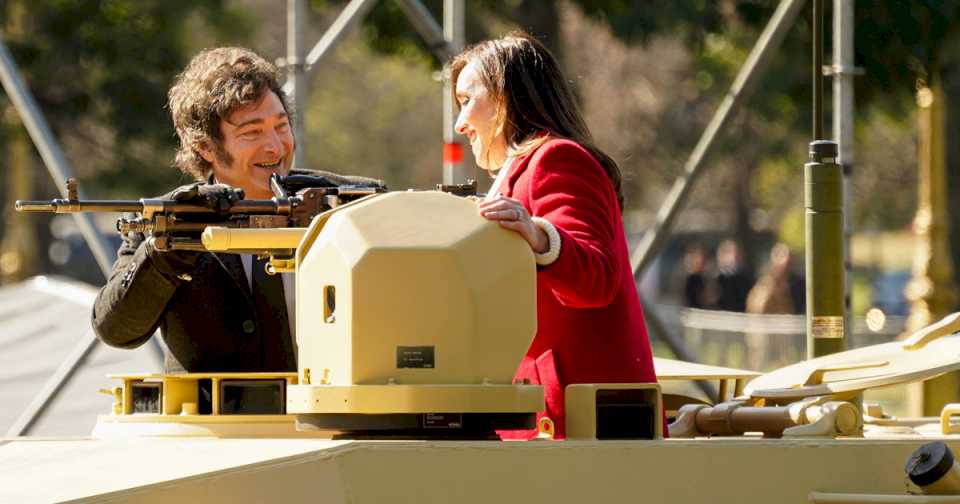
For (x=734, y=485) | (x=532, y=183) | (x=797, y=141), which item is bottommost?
(x=734, y=485)

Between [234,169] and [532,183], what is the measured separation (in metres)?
1.67

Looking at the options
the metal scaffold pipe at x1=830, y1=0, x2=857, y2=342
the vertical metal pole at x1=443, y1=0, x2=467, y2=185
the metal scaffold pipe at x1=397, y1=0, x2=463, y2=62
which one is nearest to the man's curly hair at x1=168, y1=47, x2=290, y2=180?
the metal scaffold pipe at x1=830, y1=0, x2=857, y2=342

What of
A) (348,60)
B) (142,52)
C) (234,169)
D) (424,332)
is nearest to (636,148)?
(142,52)

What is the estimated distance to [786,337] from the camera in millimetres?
18609

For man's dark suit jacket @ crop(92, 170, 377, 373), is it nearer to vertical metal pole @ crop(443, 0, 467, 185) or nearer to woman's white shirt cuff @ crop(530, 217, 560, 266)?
woman's white shirt cuff @ crop(530, 217, 560, 266)

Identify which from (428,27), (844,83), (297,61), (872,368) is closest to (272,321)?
(872,368)

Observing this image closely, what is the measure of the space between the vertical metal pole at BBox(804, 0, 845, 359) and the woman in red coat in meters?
1.38

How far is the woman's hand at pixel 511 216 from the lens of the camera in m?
4.18

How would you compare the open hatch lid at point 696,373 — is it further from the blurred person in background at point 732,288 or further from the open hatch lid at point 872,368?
the blurred person in background at point 732,288

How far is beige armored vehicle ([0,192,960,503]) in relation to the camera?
12.9 feet

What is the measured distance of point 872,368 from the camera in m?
5.31

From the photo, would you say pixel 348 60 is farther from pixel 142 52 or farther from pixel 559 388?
pixel 559 388

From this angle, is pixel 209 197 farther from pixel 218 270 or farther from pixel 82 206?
pixel 218 270

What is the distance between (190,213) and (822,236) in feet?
7.29
